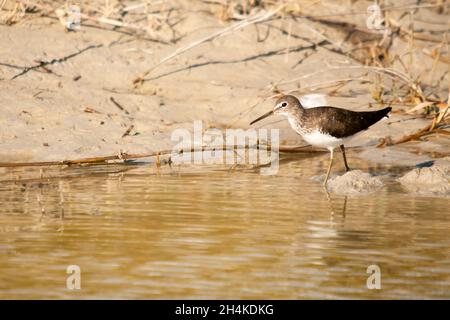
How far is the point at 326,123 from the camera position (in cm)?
1051

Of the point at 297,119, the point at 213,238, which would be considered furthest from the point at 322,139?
the point at 213,238

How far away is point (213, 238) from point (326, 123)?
3.42 meters

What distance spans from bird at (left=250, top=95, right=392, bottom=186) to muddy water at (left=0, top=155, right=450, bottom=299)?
53cm

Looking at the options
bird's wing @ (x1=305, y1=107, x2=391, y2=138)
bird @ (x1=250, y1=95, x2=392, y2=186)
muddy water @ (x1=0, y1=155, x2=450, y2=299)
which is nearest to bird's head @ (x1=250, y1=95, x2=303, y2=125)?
bird @ (x1=250, y1=95, x2=392, y2=186)

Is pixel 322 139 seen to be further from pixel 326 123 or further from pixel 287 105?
pixel 287 105

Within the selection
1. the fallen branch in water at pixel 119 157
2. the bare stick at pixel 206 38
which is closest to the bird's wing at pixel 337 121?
the fallen branch in water at pixel 119 157

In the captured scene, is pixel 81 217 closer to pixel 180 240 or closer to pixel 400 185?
pixel 180 240

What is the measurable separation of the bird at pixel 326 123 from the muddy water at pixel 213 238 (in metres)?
0.53

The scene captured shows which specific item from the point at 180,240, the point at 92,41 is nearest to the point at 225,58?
the point at 92,41

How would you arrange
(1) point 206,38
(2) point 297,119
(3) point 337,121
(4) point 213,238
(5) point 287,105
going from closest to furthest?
(4) point 213,238 → (3) point 337,121 → (2) point 297,119 → (5) point 287,105 → (1) point 206,38

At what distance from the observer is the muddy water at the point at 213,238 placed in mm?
6195

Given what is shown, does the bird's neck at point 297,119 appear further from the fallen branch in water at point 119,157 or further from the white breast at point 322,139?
the fallen branch in water at point 119,157

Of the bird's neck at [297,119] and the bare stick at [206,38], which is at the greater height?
the bare stick at [206,38]

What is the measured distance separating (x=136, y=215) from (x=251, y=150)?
3.46 meters
